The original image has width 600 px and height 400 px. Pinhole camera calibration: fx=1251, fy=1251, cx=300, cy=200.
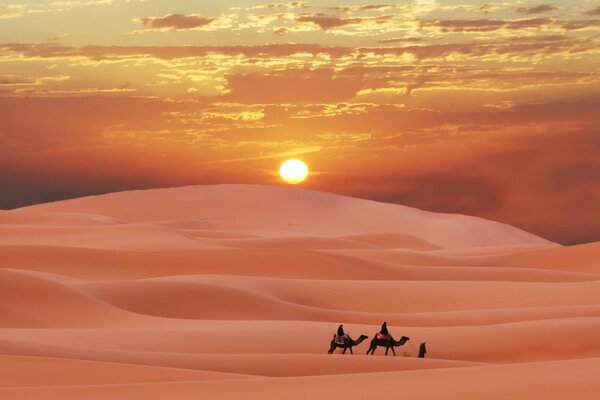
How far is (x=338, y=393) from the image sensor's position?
11656mm

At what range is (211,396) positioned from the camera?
11.7m

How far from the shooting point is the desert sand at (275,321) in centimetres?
1215

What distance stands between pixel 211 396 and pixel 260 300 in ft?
61.1

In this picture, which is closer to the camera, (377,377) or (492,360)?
(377,377)

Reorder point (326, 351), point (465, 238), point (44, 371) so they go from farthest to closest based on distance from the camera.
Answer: point (465, 238), point (326, 351), point (44, 371)

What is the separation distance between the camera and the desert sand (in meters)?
12.1

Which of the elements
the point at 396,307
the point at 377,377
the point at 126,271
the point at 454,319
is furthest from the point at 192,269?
the point at 377,377

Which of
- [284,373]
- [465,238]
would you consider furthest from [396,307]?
[465,238]

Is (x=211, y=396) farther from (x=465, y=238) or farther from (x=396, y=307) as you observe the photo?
(x=465, y=238)

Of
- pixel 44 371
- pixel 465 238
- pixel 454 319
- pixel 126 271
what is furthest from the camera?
pixel 465 238

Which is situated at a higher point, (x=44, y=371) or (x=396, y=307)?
(x=396, y=307)

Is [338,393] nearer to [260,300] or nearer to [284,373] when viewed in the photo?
[284,373]

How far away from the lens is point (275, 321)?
26.1m

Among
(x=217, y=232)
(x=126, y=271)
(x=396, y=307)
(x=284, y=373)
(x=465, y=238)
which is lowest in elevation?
(x=284, y=373)
